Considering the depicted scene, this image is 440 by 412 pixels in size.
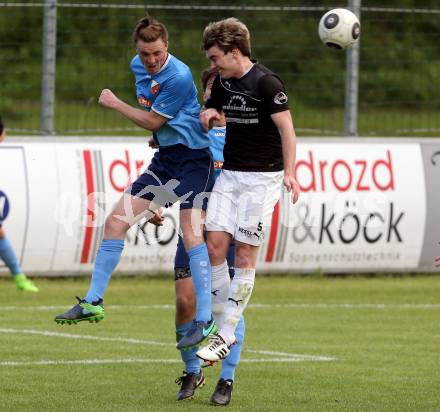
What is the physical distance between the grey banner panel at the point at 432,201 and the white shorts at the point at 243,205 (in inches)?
320

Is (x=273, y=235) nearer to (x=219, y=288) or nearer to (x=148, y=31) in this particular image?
(x=219, y=288)

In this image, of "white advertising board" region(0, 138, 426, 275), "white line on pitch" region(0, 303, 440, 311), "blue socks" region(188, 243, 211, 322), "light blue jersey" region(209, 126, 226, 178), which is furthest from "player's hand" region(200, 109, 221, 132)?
"white advertising board" region(0, 138, 426, 275)

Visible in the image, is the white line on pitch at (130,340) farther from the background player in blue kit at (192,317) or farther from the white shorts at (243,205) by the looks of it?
the white shorts at (243,205)

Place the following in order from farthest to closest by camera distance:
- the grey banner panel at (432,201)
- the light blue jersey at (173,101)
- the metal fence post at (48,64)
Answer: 1. the grey banner panel at (432,201)
2. the metal fence post at (48,64)
3. the light blue jersey at (173,101)

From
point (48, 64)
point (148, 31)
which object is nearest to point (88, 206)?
point (48, 64)

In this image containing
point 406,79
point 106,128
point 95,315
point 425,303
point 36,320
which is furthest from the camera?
point 406,79

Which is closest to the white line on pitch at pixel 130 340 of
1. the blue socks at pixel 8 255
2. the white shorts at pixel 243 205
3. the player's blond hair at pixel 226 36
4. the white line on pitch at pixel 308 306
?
the white line on pitch at pixel 308 306

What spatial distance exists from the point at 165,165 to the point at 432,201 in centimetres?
813

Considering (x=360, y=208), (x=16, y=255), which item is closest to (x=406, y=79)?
(x=360, y=208)

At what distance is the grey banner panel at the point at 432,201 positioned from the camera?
1688 centimetres

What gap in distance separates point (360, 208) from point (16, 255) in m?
4.17

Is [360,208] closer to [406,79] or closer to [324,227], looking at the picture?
[324,227]

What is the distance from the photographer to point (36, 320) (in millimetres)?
13000

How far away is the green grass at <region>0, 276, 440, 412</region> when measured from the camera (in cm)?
899
